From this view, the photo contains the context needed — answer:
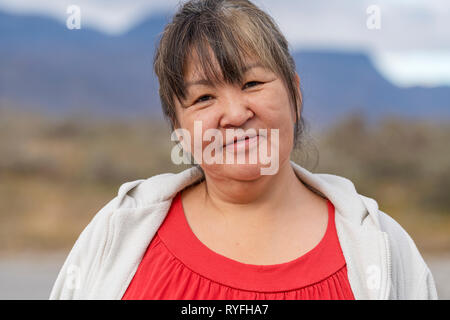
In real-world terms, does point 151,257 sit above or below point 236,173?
below

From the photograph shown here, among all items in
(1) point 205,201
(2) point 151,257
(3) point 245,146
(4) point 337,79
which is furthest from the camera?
(4) point 337,79

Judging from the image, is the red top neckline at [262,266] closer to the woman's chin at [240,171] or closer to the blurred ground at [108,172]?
the woman's chin at [240,171]

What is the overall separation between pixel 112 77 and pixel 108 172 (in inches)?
244

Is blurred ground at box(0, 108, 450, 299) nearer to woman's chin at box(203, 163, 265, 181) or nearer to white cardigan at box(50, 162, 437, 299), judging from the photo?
white cardigan at box(50, 162, 437, 299)

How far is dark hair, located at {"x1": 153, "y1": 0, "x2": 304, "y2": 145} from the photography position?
1513 millimetres

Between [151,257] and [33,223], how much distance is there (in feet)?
20.6

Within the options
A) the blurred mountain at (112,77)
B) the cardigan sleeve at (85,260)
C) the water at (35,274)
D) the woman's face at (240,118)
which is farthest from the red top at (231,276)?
the blurred mountain at (112,77)

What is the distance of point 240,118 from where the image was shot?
1.46m

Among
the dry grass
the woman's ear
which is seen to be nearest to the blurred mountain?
the dry grass

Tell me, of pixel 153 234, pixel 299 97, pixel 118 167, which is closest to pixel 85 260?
pixel 153 234

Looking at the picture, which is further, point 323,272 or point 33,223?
point 33,223

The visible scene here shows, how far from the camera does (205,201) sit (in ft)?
5.66
